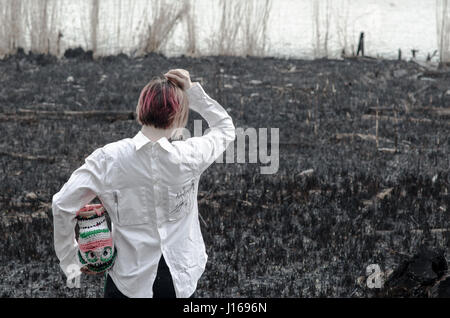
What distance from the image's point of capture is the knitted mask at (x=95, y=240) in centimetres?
319

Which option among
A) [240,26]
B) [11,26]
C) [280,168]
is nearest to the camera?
[280,168]

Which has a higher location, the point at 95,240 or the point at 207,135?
the point at 207,135

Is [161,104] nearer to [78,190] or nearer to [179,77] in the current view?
[179,77]

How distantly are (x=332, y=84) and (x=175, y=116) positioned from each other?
41.7 feet

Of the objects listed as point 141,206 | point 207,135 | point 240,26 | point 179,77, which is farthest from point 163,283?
point 240,26

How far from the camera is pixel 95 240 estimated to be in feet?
10.5

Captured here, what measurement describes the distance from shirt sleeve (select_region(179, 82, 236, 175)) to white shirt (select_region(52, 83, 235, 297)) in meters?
0.01

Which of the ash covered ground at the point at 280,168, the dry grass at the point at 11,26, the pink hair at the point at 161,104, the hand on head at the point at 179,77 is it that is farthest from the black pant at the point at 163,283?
the dry grass at the point at 11,26

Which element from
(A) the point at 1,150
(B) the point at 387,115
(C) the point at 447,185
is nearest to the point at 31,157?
(A) the point at 1,150

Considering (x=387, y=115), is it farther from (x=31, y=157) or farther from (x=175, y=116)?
(x=175, y=116)

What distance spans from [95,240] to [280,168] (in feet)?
21.0

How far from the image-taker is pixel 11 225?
23.3 feet

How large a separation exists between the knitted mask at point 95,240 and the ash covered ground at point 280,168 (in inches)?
97.3

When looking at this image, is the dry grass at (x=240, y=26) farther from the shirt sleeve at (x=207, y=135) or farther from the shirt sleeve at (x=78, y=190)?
the shirt sleeve at (x=78, y=190)
